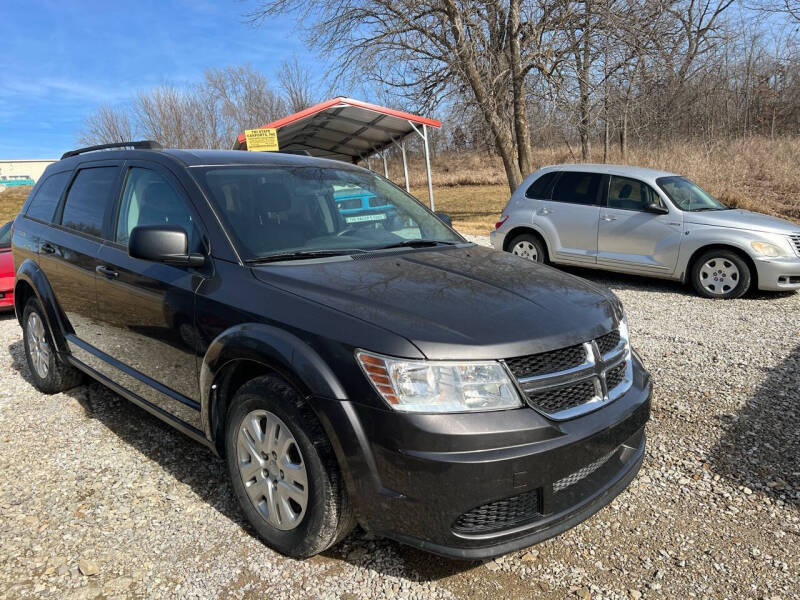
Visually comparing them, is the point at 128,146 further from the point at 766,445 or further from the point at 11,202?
the point at 11,202

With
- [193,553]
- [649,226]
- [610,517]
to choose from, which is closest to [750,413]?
[610,517]

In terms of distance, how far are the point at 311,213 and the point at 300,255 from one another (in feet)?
1.48

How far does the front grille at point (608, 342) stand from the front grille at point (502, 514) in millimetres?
711

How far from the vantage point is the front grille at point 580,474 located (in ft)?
7.18

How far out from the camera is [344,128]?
17.6m

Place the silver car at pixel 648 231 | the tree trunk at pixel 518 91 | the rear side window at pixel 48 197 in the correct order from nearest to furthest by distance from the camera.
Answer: the rear side window at pixel 48 197, the silver car at pixel 648 231, the tree trunk at pixel 518 91

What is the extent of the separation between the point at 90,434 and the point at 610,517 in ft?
11.3

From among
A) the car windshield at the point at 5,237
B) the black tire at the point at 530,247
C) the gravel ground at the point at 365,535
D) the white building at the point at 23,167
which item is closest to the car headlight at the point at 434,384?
the gravel ground at the point at 365,535

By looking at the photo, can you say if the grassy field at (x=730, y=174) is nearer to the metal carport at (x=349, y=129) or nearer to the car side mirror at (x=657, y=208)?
the metal carport at (x=349, y=129)

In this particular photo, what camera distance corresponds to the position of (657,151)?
19344mm

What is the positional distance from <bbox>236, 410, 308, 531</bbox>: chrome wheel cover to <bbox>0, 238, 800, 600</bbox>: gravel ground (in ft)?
0.77

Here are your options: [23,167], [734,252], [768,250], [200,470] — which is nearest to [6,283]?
[200,470]

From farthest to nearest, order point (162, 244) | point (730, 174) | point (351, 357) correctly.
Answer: point (730, 174), point (162, 244), point (351, 357)

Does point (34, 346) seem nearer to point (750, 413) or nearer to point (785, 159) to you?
point (750, 413)
